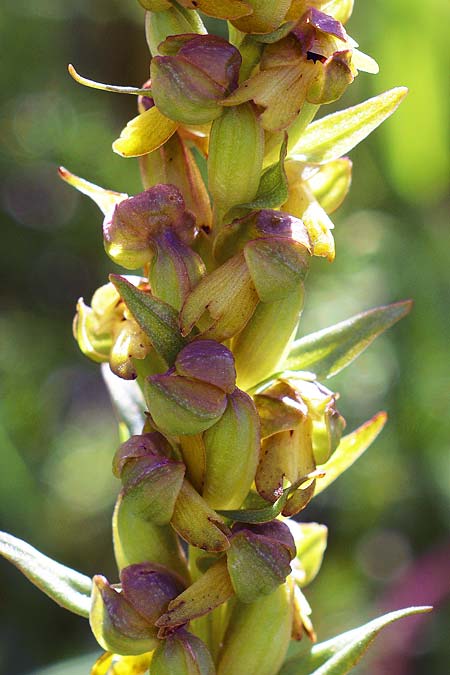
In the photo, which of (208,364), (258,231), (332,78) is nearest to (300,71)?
(332,78)

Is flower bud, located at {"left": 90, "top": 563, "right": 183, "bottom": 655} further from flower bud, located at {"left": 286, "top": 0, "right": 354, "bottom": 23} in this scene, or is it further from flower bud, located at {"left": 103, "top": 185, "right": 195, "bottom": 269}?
flower bud, located at {"left": 286, "top": 0, "right": 354, "bottom": 23}

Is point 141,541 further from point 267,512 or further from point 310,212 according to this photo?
point 310,212

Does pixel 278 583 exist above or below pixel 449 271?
above

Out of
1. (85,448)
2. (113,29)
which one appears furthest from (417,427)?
(113,29)

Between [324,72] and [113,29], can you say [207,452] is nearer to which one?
[324,72]

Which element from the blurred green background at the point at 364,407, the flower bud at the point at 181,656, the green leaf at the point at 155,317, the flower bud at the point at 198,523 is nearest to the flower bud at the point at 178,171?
the green leaf at the point at 155,317

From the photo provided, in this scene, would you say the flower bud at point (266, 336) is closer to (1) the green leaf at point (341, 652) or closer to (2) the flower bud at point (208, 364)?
(2) the flower bud at point (208, 364)
